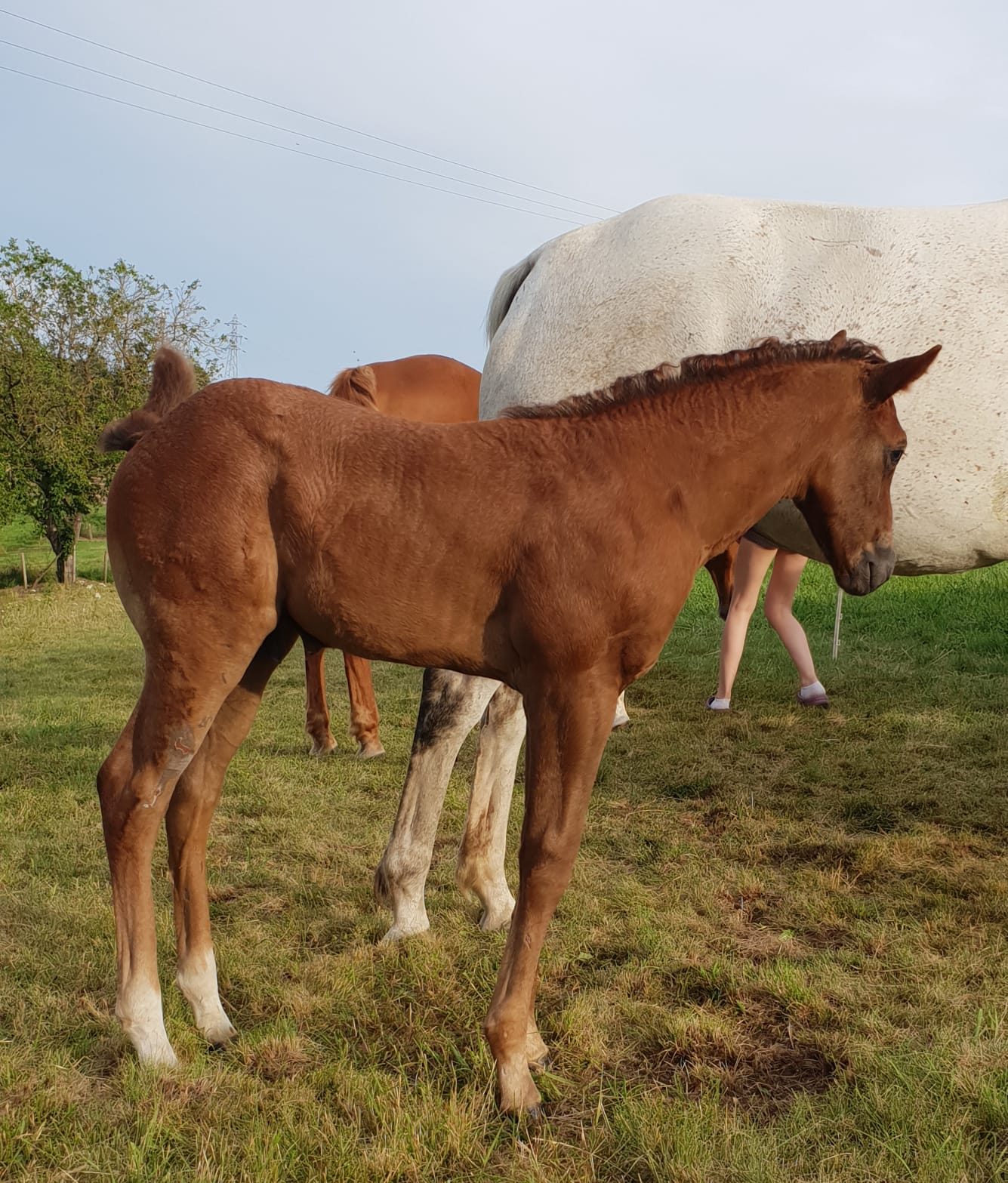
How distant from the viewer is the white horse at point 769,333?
3.47 meters

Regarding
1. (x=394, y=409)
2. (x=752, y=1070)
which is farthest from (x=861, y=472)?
(x=394, y=409)

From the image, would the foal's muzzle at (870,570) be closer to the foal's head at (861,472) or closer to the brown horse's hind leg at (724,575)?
the foal's head at (861,472)

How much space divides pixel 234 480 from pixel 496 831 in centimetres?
189

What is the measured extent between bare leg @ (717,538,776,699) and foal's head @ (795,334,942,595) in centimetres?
388

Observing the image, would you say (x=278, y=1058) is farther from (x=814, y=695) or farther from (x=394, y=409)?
(x=814, y=695)

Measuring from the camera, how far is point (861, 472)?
255cm

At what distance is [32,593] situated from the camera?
15391mm

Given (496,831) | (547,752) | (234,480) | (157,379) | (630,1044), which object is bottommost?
(630,1044)

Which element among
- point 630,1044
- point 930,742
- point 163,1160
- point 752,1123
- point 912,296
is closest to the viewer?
point 163,1160

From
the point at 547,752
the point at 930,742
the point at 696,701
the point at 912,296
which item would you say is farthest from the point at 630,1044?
the point at 696,701

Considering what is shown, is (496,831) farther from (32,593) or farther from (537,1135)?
(32,593)

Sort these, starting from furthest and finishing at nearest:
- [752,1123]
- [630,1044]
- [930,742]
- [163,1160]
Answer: [930,742]
[630,1044]
[752,1123]
[163,1160]

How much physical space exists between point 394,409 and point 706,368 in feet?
11.0

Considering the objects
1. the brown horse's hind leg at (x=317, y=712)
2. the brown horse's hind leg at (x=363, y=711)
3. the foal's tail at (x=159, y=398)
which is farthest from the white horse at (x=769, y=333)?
the brown horse's hind leg at (x=317, y=712)
